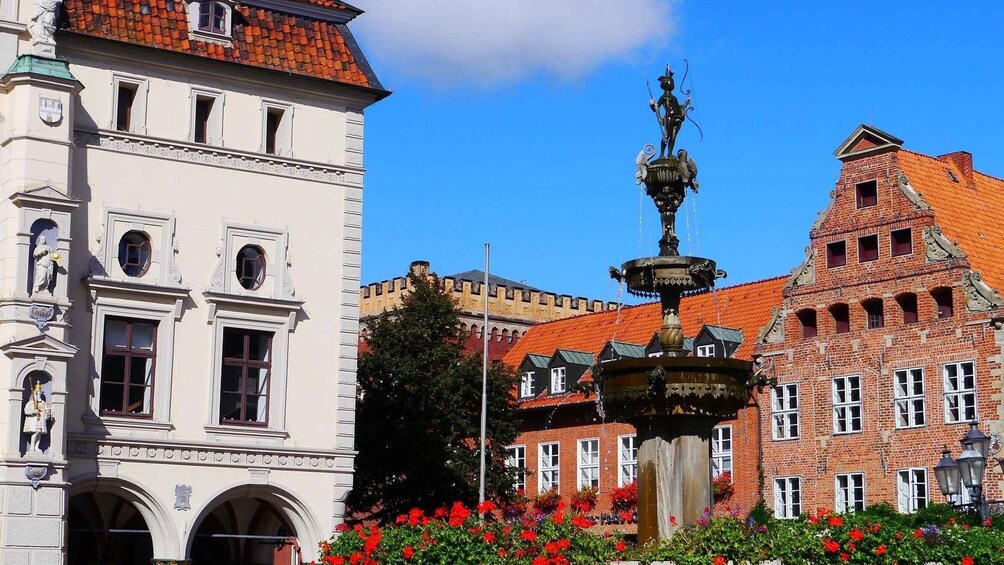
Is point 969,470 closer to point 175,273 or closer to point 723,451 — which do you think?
point 175,273

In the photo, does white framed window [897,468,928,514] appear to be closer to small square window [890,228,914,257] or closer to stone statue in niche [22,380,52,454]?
small square window [890,228,914,257]

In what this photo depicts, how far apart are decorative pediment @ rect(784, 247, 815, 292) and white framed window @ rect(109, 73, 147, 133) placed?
2248cm

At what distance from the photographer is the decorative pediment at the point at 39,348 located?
96.1ft

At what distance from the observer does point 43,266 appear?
29797 mm

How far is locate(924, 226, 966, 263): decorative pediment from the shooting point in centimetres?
4381

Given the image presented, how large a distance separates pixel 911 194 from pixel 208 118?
68.8 feet

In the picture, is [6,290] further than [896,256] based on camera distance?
No

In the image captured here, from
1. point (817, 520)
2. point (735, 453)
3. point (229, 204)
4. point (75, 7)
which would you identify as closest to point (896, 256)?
point (735, 453)

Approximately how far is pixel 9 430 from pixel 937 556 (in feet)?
54.1

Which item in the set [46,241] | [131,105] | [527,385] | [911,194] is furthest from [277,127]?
[527,385]

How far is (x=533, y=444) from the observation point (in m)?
57.1

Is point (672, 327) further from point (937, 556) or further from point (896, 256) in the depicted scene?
point (896, 256)

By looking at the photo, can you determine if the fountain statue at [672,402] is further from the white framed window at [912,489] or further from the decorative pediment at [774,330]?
the decorative pediment at [774,330]

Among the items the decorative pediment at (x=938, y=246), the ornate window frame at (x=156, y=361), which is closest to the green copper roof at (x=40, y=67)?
the ornate window frame at (x=156, y=361)
